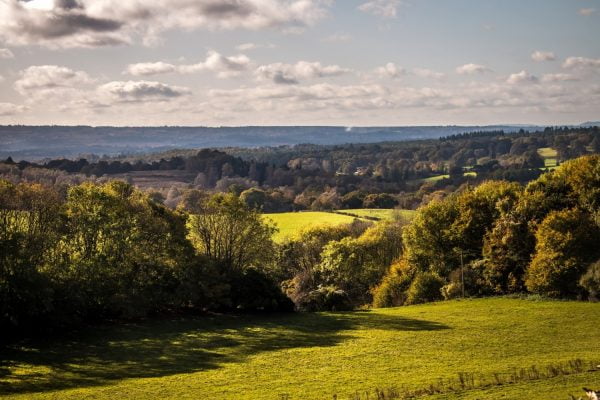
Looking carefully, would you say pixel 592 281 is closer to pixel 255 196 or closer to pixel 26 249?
pixel 26 249

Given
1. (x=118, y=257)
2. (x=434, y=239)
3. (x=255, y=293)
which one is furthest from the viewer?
(x=434, y=239)

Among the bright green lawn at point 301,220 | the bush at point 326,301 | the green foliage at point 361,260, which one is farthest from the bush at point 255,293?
the bright green lawn at point 301,220

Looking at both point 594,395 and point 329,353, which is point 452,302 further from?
point 594,395

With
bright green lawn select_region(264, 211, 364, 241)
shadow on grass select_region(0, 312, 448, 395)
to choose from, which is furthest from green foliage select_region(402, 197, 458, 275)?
bright green lawn select_region(264, 211, 364, 241)

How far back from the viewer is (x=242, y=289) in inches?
2392

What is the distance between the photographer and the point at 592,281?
57031 mm

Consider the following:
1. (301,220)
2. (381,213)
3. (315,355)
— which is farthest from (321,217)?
(315,355)

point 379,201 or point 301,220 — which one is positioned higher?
point 379,201

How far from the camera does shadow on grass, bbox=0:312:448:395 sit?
3605 cm

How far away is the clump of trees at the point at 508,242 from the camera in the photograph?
2356 inches

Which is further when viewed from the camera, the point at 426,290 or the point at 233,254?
the point at 426,290

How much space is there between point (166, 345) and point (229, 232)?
22650mm

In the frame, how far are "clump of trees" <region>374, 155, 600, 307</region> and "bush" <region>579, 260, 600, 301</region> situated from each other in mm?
90

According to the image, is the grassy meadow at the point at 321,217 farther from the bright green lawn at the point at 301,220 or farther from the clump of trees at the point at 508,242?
the clump of trees at the point at 508,242
